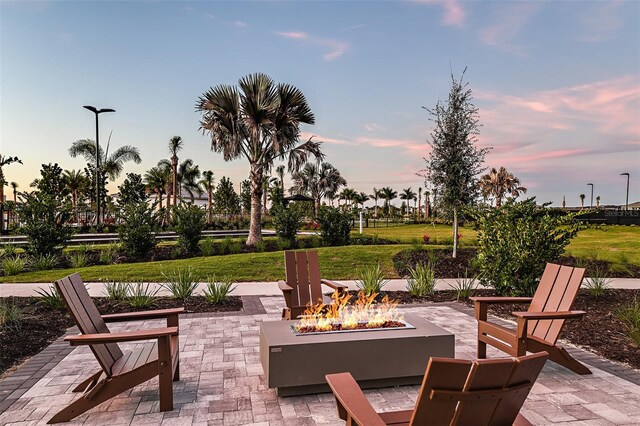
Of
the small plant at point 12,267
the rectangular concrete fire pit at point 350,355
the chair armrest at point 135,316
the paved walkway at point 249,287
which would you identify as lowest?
the paved walkway at point 249,287

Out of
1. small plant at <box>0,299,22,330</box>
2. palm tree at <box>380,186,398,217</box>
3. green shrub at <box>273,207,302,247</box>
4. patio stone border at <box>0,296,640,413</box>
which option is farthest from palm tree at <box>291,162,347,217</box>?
patio stone border at <box>0,296,640,413</box>

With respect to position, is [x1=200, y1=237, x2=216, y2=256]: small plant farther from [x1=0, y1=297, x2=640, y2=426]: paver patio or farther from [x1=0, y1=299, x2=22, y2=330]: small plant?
[x1=0, y1=297, x2=640, y2=426]: paver patio

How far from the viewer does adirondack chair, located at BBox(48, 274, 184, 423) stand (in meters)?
3.38

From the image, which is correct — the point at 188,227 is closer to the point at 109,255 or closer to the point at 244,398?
the point at 109,255

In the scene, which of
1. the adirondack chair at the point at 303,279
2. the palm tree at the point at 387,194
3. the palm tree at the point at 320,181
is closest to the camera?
the adirondack chair at the point at 303,279

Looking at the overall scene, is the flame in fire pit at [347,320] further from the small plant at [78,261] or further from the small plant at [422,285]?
Answer: the small plant at [78,261]

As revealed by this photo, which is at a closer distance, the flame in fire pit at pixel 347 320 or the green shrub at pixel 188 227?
the flame in fire pit at pixel 347 320

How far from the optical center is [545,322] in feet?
14.7

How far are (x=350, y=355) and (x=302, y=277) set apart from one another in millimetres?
2210

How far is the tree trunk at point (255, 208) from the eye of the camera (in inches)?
691

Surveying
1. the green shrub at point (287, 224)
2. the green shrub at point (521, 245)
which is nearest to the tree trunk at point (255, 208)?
the green shrub at point (287, 224)

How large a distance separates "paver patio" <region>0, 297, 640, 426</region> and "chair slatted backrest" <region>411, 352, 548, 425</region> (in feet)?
5.46

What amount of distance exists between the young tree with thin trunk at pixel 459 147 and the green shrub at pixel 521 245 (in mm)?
3831

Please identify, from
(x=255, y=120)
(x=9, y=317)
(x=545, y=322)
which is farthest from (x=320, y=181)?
(x=545, y=322)
